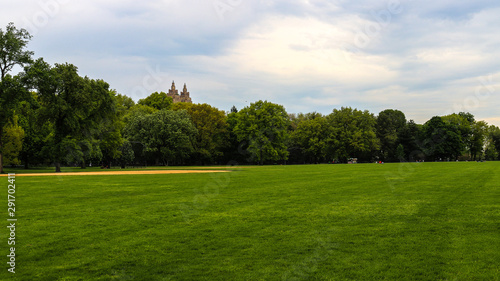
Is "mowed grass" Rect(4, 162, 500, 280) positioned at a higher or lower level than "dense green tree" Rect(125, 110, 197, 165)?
lower

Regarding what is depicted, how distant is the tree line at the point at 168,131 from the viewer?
46.2 m

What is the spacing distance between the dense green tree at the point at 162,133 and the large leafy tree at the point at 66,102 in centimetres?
2446

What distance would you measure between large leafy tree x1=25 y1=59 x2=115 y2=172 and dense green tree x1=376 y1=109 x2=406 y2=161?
8853 cm

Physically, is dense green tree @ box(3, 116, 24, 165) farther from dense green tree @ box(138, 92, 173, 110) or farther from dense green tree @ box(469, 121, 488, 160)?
dense green tree @ box(469, 121, 488, 160)

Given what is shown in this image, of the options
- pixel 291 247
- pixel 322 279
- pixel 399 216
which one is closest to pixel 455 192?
pixel 399 216

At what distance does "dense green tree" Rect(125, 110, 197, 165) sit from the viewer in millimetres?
77000

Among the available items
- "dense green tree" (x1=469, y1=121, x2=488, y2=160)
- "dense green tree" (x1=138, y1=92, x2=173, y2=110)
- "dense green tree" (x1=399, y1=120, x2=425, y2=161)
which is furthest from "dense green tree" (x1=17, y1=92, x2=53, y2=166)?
"dense green tree" (x1=469, y1=121, x2=488, y2=160)

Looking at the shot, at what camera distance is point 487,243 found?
329 inches

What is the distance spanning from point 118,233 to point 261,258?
4.15 metres

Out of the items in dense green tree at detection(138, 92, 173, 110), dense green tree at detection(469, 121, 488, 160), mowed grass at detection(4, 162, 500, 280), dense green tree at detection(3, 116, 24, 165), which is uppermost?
dense green tree at detection(138, 92, 173, 110)

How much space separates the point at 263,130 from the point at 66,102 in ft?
153

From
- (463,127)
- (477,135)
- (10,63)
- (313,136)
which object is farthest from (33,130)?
(477,135)

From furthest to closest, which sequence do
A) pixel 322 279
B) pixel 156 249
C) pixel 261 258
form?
pixel 156 249
pixel 261 258
pixel 322 279

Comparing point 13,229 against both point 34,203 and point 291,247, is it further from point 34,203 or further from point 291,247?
point 291,247
